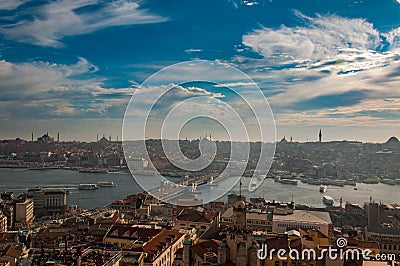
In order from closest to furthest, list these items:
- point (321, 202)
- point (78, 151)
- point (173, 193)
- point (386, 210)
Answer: point (386, 210)
point (173, 193)
point (321, 202)
point (78, 151)

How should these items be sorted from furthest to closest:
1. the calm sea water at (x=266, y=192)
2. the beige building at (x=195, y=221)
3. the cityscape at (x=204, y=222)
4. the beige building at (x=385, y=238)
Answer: the calm sea water at (x=266, y=192) < the beige building at (x=195, y=221) < the beige building at (x=385, y=238) < the cityscape at (x=204, y=222)

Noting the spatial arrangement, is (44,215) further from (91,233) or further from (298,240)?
(298,240)

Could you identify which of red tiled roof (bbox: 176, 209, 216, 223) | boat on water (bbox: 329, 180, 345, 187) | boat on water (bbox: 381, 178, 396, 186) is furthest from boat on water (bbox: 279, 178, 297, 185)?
red tiled roof (bbox: 176, 209, 216, 223)

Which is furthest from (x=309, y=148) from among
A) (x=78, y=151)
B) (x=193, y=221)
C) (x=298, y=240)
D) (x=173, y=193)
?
(x=298, y=240)

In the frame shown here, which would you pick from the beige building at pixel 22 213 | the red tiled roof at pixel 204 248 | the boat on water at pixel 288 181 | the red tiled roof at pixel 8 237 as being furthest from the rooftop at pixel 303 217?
the boat on water at pixel 288 181

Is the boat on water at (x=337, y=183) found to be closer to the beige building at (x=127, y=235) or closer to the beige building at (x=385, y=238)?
the beige building at (x=385, y=238)

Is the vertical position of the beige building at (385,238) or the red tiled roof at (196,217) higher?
the red tiled roof at (196,217)

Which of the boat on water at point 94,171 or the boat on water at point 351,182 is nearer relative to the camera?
the boat on water at point 351,182

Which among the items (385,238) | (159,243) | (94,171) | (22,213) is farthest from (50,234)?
(94,171)

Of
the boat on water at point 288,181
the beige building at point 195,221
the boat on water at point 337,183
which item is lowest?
the boat on water at point 337,183

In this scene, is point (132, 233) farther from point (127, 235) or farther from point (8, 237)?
point (8, 237)

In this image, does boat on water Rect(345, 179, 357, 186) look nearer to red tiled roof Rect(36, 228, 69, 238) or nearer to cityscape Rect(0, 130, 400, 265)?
cityscape Rect(0, 130, 400, 265)
